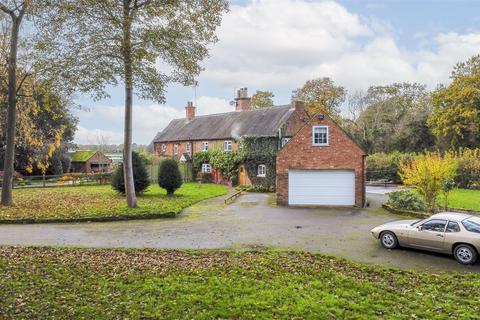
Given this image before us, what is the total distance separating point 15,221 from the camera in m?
15.3

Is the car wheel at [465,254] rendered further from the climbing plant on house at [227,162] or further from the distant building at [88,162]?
the distant building at [88,162]

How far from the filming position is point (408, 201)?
1869 centimetres

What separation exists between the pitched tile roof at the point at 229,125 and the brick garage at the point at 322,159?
1236cm

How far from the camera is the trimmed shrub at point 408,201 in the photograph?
18.4 meters

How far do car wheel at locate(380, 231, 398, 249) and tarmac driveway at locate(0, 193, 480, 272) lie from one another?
0.21 meters

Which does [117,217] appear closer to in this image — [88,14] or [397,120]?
[88,14]

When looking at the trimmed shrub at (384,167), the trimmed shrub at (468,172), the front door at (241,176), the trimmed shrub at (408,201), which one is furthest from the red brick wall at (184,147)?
the trimmed shrub at (468,172)

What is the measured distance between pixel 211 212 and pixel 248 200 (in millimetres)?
5614

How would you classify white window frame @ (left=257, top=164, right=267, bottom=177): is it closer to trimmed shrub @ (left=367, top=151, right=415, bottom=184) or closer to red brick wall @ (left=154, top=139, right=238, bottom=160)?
red brick wall @ (left=154, top=139, right=238, bottom=160)

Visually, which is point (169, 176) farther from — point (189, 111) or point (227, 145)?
point (189, 111)

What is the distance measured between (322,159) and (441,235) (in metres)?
10.6

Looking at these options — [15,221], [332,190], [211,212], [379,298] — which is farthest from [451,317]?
[15,221]

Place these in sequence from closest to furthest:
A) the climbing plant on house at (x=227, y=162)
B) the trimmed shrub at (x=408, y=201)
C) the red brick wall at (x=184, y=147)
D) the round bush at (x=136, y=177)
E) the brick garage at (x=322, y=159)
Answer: the trimmed shrub at (x=408, y=201), the brick garage at (x=322, y=159), the round bush at (x=136, y=177), the climbing plant on house at (x=227, y=162), the red brick wall at (x=184, y=147)

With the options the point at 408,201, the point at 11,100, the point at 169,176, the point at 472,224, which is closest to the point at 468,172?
the point at 408,201
